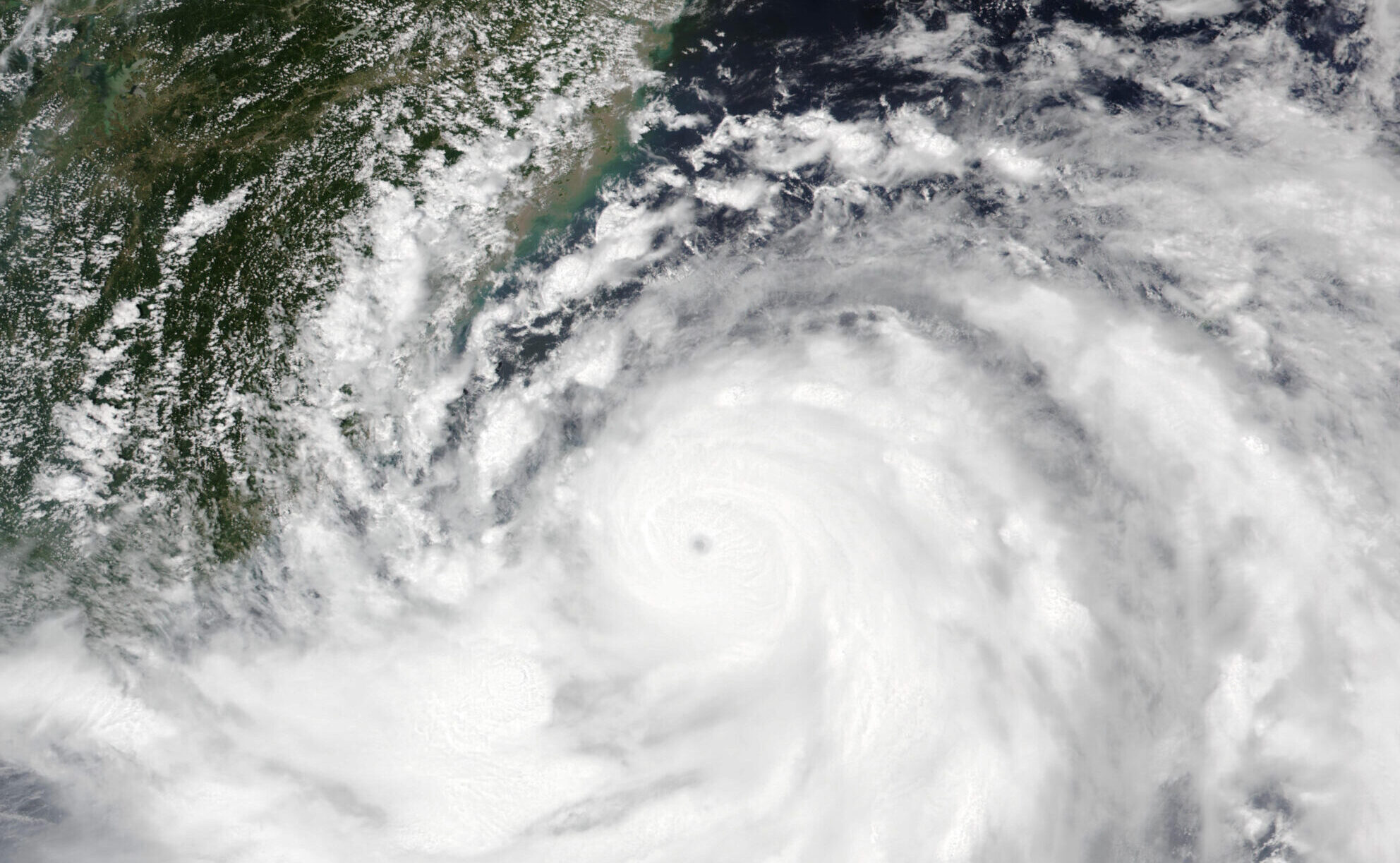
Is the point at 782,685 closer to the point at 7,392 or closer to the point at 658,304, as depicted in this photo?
the point at 658,304

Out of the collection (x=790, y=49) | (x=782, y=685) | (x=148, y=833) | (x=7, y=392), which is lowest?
(x=148, y=833)

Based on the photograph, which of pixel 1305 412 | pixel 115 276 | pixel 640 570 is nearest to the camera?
pixel 1305 412

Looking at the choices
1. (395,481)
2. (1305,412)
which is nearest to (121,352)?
(395,481)

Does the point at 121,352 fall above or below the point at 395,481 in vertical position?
above

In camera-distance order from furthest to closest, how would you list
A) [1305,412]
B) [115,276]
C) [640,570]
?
[115,276]
[640,570]
[1305,412]

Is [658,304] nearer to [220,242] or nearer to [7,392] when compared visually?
[220,242]

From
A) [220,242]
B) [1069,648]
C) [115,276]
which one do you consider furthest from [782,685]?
[115,276]

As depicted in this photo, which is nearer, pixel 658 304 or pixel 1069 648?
pixel 1069 648
